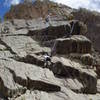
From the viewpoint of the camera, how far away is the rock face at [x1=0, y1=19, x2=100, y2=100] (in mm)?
9500

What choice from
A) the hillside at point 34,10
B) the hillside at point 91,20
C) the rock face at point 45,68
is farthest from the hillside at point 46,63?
the hillside at point 34,10

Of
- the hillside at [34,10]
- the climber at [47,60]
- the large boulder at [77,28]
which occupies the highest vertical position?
the hillside at [34,10]

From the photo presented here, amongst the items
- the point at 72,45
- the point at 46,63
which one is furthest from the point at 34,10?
the point at 46,63

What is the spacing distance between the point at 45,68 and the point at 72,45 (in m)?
2.73

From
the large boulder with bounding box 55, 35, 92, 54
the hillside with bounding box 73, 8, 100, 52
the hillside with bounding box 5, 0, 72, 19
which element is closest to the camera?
the large boulder with bounding box 55, 35, 92, 54

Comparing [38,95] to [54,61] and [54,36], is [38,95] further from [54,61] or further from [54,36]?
[54,36]

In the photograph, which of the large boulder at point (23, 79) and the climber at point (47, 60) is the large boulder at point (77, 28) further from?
the large boulder at point (23, 79)

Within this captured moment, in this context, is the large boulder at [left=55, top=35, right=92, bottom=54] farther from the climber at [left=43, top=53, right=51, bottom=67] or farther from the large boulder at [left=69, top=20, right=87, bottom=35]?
the large boulder at [left=69, top=20, right=87, bottom=35]

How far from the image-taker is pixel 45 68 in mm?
11320

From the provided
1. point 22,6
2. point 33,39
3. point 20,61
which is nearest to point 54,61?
point 20,61

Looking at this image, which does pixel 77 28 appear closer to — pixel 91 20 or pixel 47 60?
pixel 91 20

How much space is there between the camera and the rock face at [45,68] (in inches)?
374

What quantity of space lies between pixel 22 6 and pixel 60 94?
46.0 ft

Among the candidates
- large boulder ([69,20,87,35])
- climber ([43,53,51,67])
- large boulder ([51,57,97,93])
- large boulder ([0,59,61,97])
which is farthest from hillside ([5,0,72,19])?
large boulder ([0,59,61,97])
